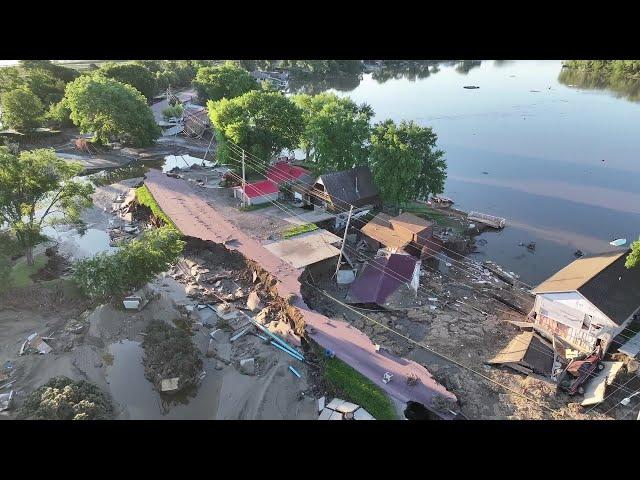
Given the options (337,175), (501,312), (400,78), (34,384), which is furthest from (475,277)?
(400,78)

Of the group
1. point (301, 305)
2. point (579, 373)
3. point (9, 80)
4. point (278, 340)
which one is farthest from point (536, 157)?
point (9, 80)

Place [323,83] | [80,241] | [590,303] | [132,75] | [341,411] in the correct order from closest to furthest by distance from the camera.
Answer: [341,411] < [590,303] < [80,241] < [132,75] < [323,83]

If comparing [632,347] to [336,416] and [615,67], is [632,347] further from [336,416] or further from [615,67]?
[615,67]

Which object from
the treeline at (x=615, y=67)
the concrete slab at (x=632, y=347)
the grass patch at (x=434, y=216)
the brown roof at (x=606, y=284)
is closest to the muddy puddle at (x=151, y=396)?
the brown roof at (x=606, y=284)

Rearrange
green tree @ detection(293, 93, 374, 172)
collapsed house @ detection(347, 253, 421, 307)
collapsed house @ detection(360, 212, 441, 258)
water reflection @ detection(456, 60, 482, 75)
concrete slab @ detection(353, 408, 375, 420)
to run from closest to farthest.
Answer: concrete slab @ detection(353, 408, 375, 420), collapsed house @ detection(347, 253, 421, 307), collapsed house @ detection(360, 212, 441, 258), green tree @ detection(293, 93, 374, 172), water reflection @ detection(456, 60, 482, 75)

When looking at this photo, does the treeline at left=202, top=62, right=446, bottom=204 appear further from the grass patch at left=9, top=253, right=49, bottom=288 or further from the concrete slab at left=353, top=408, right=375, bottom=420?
the concrete slab at left=353, top=408, right=375, bottom=420

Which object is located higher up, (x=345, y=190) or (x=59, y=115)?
(x=59, y=115)

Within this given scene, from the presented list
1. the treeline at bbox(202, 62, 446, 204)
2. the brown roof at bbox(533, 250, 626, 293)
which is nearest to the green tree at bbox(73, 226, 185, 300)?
the treeline at bbox(202, 62, 446, 204)
